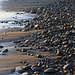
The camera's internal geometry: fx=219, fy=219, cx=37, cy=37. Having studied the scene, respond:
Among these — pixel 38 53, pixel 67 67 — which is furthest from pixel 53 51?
pixel 67 67

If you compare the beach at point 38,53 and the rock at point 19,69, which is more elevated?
the beach at point 38,53

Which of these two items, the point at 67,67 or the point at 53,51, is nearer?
the point at 67,67

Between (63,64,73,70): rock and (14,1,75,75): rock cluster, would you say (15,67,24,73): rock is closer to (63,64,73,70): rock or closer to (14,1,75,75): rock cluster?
(14,1,75,75): rock cluster

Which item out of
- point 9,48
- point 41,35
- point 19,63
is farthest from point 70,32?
point 19,63

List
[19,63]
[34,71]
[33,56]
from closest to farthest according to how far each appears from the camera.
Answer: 1. [34,71]
2. [19,63]
3. [33,56]

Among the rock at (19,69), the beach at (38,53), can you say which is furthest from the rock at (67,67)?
the rock at (19,69)

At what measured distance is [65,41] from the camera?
827 centimetres

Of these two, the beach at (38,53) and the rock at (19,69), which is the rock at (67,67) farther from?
the rock at (19,69)

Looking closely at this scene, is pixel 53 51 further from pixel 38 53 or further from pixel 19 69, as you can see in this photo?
pixel 19 69

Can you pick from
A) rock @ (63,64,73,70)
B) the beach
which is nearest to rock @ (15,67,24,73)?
the beach

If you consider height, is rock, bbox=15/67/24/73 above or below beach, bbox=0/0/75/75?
below

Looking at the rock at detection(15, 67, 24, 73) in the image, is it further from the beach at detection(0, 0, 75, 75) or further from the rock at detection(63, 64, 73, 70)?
the rock at detection(63, 64, 73, 70)

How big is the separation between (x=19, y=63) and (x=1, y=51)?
1468mm

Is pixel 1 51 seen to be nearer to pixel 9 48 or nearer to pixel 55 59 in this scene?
pixel 9 48
